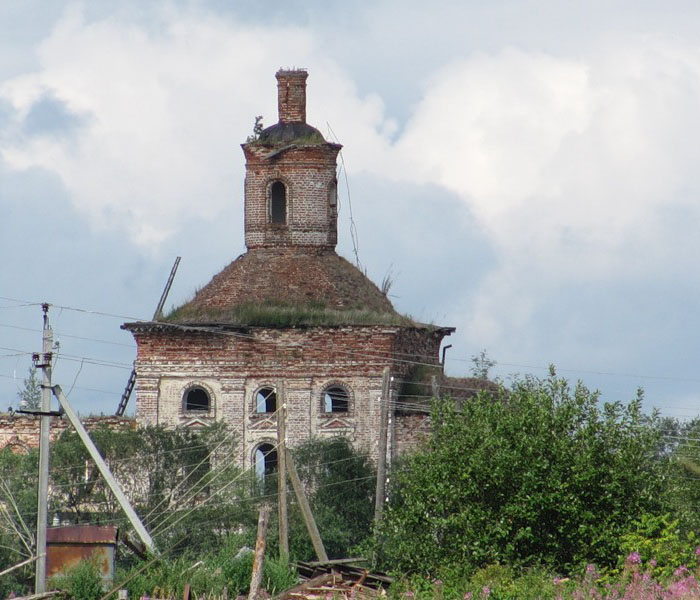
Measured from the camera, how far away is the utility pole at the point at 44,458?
103ft

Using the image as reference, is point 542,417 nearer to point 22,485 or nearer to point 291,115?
point 22,485

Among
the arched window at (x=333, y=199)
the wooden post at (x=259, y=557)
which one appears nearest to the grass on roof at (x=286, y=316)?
the arched window at (x=333, y=199)

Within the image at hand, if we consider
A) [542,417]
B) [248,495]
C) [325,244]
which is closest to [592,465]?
[542,417]

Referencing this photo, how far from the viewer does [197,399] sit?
43.1 metres

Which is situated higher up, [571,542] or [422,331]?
[422,331]

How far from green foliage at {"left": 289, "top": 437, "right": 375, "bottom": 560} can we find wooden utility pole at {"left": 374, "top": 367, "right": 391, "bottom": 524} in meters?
0.55

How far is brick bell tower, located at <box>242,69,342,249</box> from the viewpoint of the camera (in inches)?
1750

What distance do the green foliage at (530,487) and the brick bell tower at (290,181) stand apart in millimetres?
13515

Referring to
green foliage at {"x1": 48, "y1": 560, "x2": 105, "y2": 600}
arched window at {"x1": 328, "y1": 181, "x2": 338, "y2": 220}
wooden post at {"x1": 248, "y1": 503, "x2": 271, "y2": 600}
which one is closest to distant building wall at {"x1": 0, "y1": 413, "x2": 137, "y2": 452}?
arched window at {"x1": 328, "y1": 181, "x2": 338, "y2": 220}

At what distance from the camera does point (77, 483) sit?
1554 inches

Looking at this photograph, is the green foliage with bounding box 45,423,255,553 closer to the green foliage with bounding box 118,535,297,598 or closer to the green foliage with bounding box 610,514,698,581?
the green foliage with bounding box 118,535,297,598

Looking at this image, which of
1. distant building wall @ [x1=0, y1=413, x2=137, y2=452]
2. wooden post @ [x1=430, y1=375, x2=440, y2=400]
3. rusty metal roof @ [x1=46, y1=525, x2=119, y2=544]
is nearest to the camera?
rusty metal roof @ [x1=46, y1=525, x2=119, y2=544]

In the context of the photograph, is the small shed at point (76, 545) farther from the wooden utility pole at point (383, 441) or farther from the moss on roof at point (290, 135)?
the moss on roof at point (290, 135)

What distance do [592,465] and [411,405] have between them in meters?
12.4
